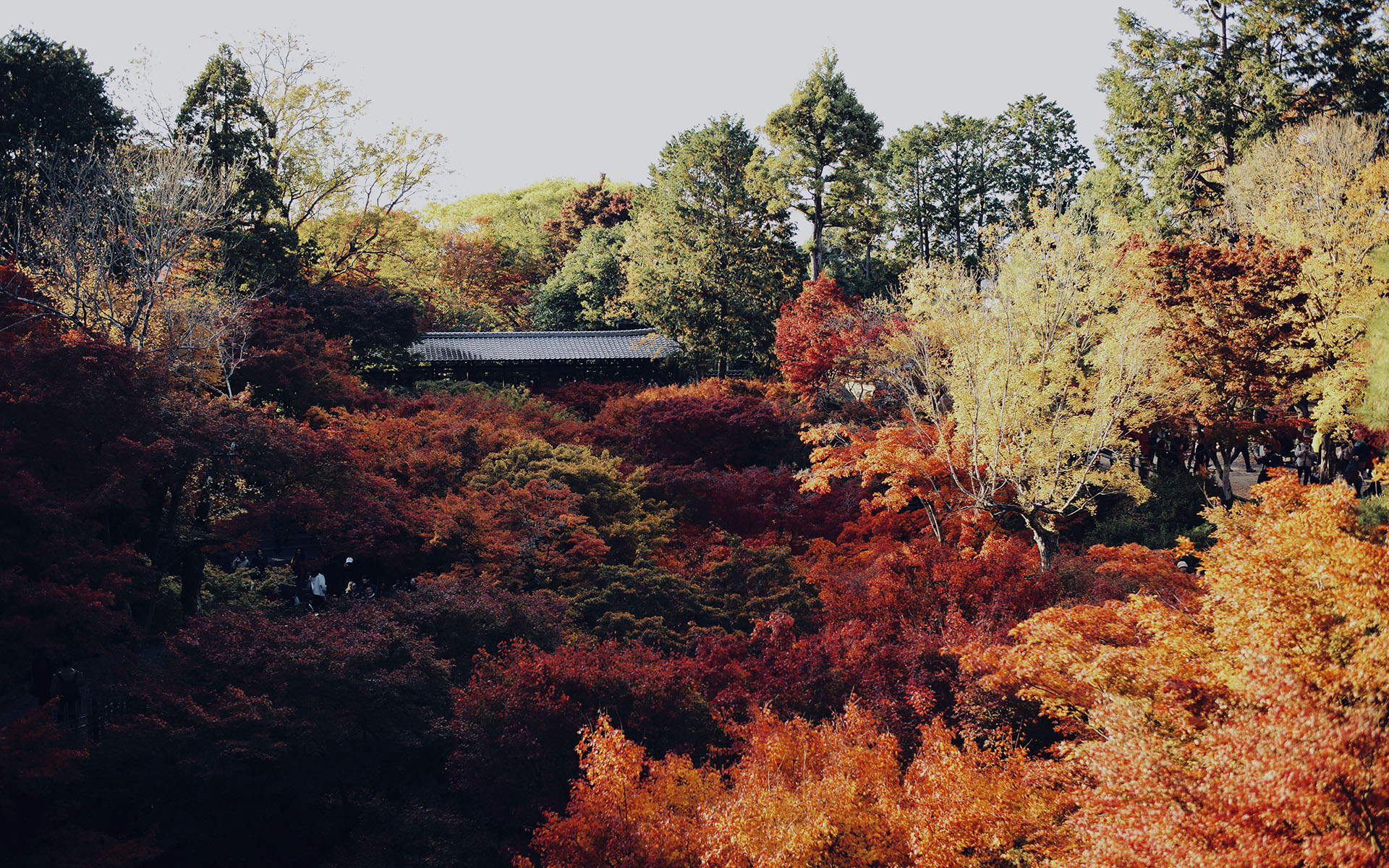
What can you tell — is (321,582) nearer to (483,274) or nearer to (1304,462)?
(1304,462)

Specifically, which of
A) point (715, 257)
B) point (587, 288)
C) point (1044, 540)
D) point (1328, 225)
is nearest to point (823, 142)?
point (715, 257)

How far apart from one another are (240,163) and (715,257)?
13484 mm

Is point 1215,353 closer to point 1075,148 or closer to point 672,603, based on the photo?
point 672,603

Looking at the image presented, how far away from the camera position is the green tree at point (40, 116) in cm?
1855

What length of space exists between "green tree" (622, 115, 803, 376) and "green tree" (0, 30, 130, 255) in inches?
587

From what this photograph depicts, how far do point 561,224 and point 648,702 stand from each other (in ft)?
120

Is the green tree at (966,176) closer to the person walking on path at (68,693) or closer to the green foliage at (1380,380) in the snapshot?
the green foliage at (1380,380)

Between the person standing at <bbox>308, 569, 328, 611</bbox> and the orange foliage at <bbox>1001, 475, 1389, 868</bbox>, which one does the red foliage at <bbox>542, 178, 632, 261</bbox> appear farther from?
the orange foliage at <bbox>1001, 475, 1389, 868</bbox>

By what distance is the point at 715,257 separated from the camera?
27781mm

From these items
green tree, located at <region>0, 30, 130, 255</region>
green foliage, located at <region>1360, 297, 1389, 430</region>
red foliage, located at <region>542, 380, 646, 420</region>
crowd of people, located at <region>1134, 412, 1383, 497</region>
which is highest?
green tree, located at <region>0, 30, 130, 255</region>

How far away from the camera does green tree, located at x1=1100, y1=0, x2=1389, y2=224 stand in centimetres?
2331

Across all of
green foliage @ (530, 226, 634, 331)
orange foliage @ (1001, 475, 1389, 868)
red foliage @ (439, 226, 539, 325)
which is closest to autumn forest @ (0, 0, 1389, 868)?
orange foliage @ (1001, 475, 1389, 868)

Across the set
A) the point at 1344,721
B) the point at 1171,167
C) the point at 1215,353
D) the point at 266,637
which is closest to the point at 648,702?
the point at 266,637

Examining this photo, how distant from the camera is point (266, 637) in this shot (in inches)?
407
